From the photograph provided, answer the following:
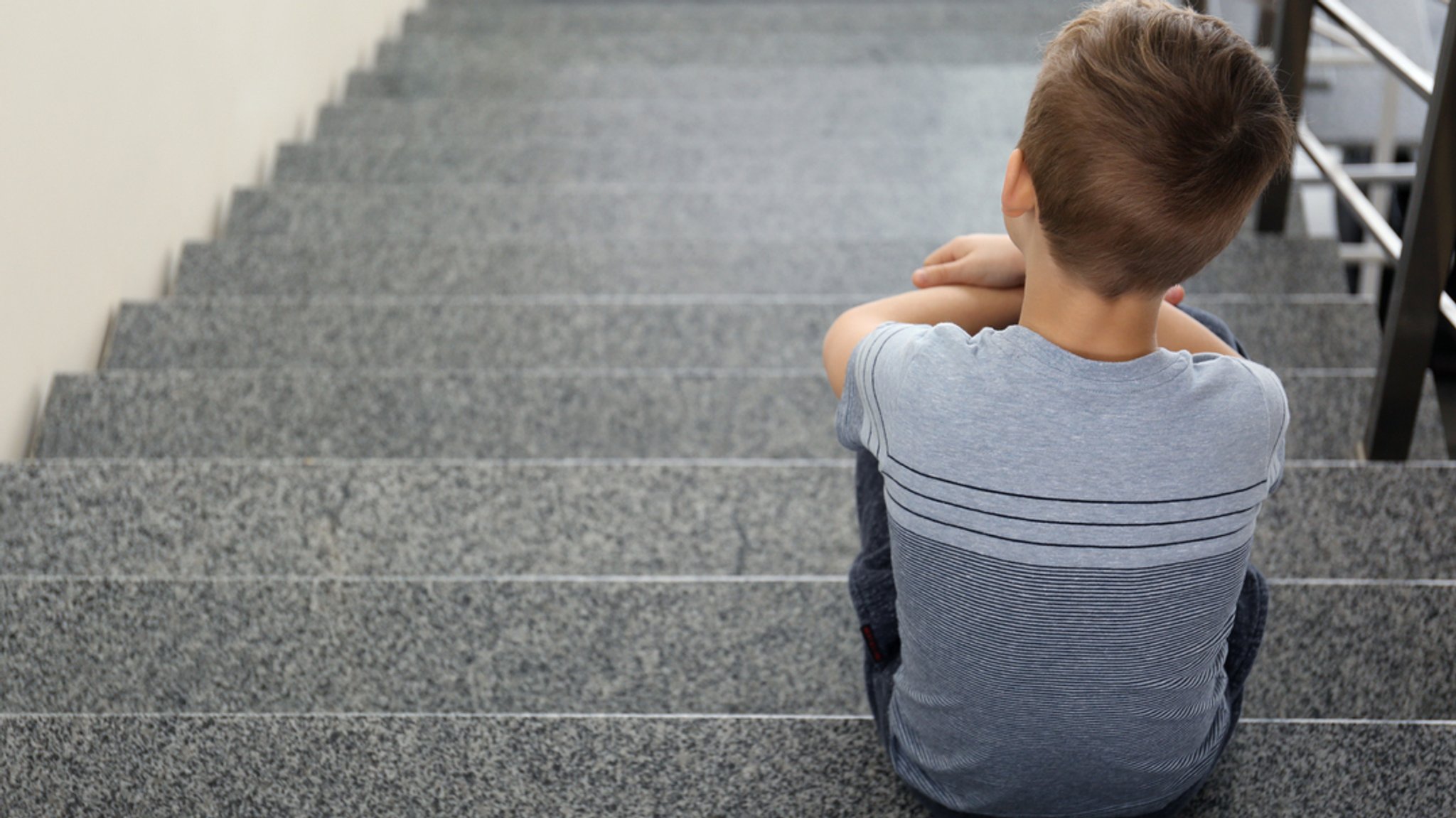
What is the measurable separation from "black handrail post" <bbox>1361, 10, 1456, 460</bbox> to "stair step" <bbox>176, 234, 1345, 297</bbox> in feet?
1.98

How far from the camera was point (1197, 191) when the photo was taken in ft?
2.69

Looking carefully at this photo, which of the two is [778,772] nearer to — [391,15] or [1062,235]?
[1062,235]

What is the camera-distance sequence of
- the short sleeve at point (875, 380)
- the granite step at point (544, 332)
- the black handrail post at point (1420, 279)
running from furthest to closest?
1. the granite step at point (544, 332)
2. the black handrail post at point (1420, 279)
3. the short sleeve at point (875, 380)

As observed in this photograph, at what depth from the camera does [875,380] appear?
0.95m

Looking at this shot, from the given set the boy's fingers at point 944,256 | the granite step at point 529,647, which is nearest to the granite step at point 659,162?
the granite step at point 529,647

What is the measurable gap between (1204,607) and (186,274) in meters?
1.87

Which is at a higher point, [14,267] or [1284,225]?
[14,267]

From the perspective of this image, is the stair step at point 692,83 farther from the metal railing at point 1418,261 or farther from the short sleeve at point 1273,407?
the short sleeve at point 1273,407

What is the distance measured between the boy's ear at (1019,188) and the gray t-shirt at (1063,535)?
→ 87mm

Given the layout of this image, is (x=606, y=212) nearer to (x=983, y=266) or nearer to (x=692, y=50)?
(x=692, y=50)

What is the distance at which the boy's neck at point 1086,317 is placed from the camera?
89 centimetres

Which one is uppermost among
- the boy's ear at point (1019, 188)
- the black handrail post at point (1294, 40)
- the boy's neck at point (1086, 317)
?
the boy's ear at point (1019, 188)

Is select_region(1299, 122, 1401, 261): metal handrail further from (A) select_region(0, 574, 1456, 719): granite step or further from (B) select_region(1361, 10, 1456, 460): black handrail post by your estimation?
(A) select_region(0, 574, 1456, 719): granite step

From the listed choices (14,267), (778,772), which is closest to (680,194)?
(14,267)
